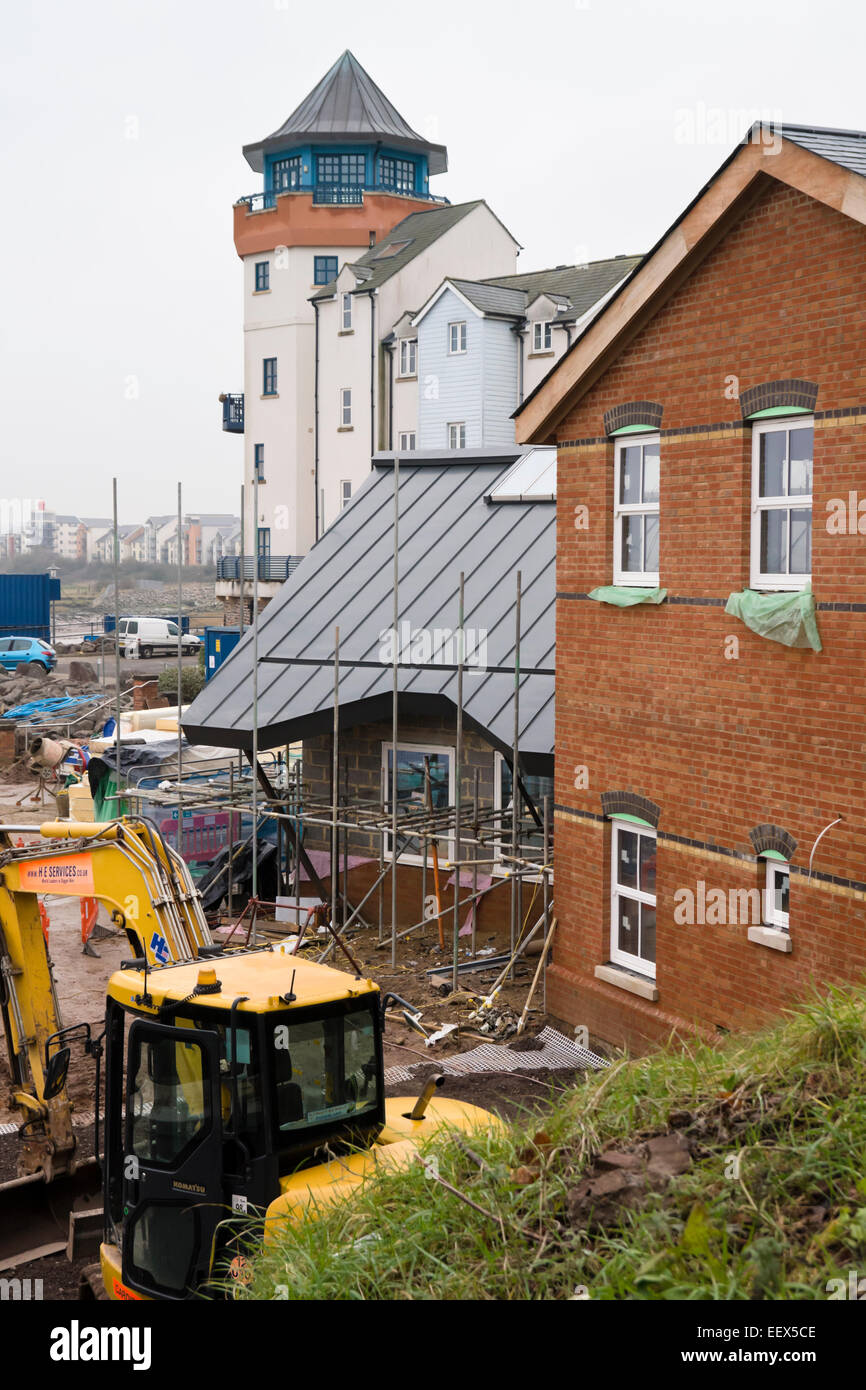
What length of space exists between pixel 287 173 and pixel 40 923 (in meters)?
55.8

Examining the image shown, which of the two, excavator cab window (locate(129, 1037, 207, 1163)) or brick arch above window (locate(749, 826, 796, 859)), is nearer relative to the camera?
excavator cab window (locate(129, 1037, 207, 1163))

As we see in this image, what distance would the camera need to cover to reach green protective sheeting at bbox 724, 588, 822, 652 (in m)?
11.4

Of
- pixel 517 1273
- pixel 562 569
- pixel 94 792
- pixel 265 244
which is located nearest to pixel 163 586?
pixel 265 244

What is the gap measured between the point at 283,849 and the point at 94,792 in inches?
153

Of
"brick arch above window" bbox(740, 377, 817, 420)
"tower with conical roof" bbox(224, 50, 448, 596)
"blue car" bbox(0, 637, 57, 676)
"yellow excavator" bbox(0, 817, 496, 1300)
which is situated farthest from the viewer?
"tower with conical roof" bbox(224, 50, 448, 596)

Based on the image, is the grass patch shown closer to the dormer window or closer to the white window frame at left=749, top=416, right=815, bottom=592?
the white window frame at left=749, top=416, right=815, bottom=592

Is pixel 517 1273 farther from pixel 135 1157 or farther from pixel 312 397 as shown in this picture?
pixel 312 397

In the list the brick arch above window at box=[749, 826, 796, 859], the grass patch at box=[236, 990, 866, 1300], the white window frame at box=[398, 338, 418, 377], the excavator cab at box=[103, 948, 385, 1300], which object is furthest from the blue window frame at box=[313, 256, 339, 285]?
the grass patch at box=[236, 990, 866, 1300]

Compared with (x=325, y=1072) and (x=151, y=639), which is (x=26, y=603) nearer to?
(x=151, y=639)

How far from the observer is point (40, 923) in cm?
1114

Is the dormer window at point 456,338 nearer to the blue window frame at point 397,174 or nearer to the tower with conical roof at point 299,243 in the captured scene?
the tower with conical roof at point 299,243

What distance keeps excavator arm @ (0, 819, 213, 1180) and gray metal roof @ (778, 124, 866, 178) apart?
7.85 meters
